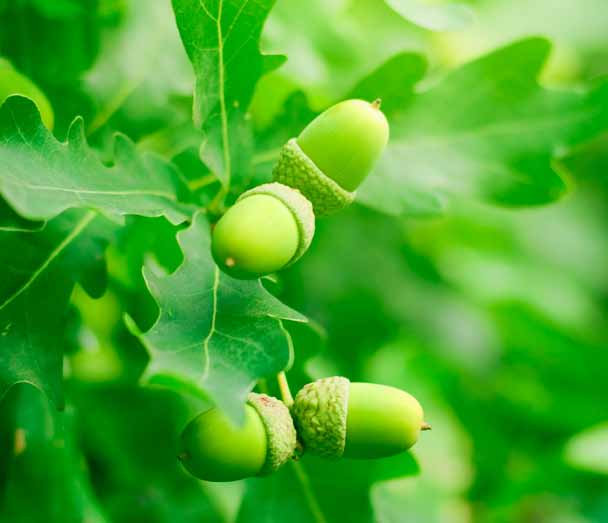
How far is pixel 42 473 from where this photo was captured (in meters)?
1.78

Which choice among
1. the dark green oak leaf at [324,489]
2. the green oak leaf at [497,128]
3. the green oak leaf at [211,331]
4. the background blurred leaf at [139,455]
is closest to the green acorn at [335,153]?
the green oak leaf at [211,331]

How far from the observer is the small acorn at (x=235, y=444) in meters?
1.14

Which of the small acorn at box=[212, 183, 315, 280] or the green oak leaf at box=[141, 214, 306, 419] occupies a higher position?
the small acorn at box=[212, 183, 315, 280]

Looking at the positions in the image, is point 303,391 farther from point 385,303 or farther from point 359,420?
point 385,303

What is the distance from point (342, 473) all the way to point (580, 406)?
2.03 meters

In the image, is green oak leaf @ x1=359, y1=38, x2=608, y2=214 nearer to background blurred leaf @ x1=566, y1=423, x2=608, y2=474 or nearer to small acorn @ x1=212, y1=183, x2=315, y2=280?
small acorn @ x1=212, y1=183, x2=315, y2=280

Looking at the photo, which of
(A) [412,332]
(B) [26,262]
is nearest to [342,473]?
(B) [26,262]

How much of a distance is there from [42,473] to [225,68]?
3.06ft

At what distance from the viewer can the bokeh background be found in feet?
5.74

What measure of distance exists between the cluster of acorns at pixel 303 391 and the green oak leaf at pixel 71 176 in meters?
0.21

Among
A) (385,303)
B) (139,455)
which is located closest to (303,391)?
(139,455)

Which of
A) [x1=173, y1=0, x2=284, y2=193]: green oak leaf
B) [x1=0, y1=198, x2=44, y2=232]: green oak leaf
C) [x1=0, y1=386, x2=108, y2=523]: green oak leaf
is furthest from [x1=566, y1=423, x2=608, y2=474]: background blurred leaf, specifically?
[x1=0, y1=198, x2=44, y2=232]: green oak leaf

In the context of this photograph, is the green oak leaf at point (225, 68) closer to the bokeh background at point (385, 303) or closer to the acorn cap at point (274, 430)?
the bokeh background at point (385, 303)

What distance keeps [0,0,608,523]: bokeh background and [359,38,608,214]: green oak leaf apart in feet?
0.18
